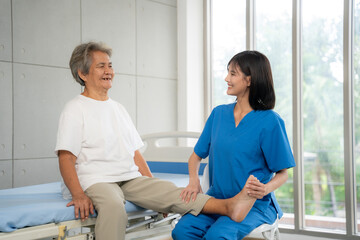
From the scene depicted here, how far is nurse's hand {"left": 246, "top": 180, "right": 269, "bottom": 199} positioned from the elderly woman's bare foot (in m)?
0.02

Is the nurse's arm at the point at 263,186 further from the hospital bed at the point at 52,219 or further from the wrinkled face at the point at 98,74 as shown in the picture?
the wrinkled face at the point at 98,74

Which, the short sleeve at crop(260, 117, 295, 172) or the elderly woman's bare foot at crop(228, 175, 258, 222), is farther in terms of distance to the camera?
the short sleeve at crop(260, 117, 295, 172)

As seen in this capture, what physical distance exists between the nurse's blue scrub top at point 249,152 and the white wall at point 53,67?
162 cm

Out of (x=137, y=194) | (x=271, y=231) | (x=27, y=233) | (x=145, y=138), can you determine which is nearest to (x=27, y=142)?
(x=145, y=138)

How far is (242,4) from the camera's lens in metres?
4.27

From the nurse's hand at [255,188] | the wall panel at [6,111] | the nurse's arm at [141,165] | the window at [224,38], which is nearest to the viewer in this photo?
the nurse's hand at [255,188]

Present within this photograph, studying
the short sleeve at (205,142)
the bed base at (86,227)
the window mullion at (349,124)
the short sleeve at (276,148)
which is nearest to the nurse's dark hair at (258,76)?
the short sleeve at (276,148)

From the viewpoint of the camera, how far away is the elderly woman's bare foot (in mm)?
1994

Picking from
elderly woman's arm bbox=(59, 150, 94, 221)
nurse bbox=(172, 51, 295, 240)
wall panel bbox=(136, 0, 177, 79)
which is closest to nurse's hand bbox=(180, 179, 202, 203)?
nurse bbox=(172, 51, 295, 240)

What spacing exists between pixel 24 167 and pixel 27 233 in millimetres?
1516

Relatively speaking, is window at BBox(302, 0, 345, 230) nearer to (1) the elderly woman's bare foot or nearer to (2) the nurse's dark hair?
(2) the nurse's dark hair

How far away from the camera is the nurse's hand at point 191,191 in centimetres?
221

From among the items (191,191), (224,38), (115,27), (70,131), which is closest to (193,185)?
(191,191)

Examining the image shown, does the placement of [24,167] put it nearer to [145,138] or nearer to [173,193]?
[145,138]
